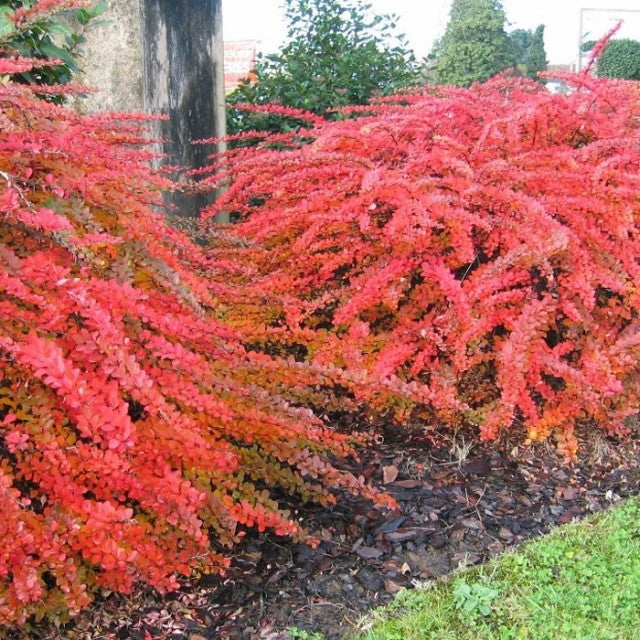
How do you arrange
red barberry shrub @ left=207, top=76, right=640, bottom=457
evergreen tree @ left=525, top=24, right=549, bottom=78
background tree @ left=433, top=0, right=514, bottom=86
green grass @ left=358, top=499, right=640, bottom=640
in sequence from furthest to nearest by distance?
1. evergreen tree @ left=525, top=24, right=549, bottom=78
2. background tree @ left=433, top=0, right=514, bottom=86
3. red barberry shrub @ left=207, top=76, right=640, bottom=457
4. green grass @ left=358, top=499, right=640, bottom=640

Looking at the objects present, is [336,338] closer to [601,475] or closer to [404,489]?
[404,489]

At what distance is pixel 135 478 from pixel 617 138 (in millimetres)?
2416

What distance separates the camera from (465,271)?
9.75 feet

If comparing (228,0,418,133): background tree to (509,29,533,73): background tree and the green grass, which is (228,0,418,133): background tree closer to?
the green grass

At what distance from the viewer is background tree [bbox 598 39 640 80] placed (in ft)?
49.5

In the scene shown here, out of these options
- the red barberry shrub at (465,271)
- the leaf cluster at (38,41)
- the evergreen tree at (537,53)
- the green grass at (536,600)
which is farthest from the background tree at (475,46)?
the green grass at (536,600)

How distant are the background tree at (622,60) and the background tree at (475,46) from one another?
2386 mm

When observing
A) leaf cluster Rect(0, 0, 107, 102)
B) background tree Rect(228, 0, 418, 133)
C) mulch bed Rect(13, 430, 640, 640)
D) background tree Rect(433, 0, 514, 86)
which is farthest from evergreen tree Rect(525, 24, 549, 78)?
mulch bed Rect(13, 430, 640, 640)

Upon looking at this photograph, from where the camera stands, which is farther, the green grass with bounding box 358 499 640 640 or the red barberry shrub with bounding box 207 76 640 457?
the red barberry shrub with bounding box 207 76 640 457

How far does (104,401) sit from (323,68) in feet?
13.7

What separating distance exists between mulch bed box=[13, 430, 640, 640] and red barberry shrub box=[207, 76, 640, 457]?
0.17 meters

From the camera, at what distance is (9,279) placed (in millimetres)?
1711

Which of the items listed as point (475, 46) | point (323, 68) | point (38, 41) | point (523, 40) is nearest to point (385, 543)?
point (38, 41)

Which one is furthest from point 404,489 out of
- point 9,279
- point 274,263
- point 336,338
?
point 9,279
